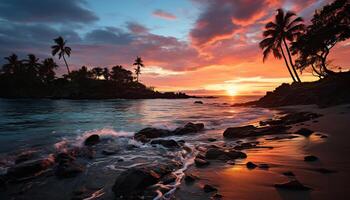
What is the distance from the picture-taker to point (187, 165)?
22.6 feet

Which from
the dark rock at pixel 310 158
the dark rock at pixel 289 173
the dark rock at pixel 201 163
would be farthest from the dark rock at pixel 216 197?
the dark rock at pixel 310 158

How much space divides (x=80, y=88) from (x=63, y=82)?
7816mm

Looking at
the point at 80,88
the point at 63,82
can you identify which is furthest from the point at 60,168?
the point at 63,82

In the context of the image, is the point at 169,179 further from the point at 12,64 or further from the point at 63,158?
the point at 12,64

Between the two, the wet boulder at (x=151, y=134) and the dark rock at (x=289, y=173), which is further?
the wet boulder at (x=151, y=134)

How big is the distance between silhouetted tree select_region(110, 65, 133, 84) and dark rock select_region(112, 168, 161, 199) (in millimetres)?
89562

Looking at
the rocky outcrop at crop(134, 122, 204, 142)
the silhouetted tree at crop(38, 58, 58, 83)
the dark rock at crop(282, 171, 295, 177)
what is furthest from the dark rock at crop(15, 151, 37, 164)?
the silhouetted tree at crop(38, 58, 58, 83)

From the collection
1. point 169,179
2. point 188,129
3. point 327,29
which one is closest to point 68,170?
point 169,179

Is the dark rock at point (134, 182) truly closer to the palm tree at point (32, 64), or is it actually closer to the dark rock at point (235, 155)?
the dark rock at point (235, 155)

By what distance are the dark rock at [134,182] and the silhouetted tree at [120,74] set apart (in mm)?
89562

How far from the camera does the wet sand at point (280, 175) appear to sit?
4215 millimetres

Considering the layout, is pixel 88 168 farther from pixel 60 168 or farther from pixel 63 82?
A: pixel 63 82

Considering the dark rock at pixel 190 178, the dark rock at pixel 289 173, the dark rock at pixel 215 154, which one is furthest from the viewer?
the dark rock at pixel 215 154

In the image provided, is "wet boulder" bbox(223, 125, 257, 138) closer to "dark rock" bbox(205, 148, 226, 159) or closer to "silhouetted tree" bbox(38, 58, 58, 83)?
"dark rock" bbox(205, 148, 226, 159)
